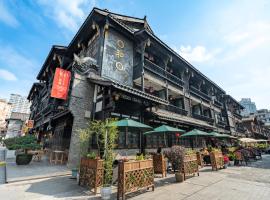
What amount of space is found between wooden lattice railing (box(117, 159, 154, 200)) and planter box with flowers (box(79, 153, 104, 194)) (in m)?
0.86

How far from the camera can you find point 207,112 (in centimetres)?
2347

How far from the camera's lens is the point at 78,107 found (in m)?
9.63

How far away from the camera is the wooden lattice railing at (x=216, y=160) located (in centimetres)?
916

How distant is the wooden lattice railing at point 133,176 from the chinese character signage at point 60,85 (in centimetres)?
721

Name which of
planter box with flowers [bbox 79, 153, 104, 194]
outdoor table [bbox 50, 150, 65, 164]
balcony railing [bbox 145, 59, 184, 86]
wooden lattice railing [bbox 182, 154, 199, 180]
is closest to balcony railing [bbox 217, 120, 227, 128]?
balcony railing [bbox 145, 59, 184, 86]

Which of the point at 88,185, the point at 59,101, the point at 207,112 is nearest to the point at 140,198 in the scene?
the point at 88,185

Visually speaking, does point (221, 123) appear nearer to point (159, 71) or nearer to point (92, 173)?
point (159, 71)

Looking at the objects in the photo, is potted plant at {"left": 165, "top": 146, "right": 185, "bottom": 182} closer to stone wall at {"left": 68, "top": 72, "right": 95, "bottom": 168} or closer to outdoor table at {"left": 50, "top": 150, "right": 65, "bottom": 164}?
stone wall at {"left": 68, "top": 72, "right": 95, "bottom": 168}

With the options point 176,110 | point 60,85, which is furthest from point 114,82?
point 176,110

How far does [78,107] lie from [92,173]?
16.9 ft

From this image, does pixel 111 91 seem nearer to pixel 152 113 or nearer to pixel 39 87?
pixel 152 113

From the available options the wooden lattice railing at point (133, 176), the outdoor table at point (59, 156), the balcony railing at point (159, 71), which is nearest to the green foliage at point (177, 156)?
the wooden lattice railing at point (133, 176)

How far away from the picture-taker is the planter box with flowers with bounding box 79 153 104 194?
5251mm

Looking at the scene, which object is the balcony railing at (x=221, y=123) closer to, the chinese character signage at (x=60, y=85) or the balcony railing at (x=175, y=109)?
the balcony railing at (x=175, y=109)
